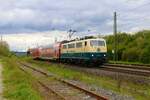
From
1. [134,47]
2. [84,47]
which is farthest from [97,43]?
[134,47]

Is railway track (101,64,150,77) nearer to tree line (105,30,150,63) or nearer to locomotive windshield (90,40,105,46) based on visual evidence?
locomotive windshield (90,40,105,46)

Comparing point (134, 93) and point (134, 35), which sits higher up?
point (134, 35)

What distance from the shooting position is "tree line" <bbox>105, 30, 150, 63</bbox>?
183 feet

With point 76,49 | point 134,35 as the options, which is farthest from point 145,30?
point 76,49

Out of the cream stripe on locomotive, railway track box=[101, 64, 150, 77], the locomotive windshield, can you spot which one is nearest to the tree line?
the cream stripe on locomotive

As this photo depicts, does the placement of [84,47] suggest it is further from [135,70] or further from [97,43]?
[135,70]

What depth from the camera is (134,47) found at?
60469 millimetres

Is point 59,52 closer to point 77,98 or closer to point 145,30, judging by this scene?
point 145,30

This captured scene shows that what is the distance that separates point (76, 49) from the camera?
151 ft

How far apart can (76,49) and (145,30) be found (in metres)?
23.5

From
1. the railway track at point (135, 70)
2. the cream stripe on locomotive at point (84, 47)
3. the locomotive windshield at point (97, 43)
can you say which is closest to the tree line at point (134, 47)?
the cream stripe on locomotive at point (84, 47)

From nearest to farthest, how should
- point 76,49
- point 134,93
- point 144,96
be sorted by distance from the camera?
point 144,96
point 134,93
point 76,49

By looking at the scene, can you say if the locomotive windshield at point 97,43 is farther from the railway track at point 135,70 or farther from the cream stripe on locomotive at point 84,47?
the railway track at point 135,70

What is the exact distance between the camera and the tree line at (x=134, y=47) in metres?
55.8
